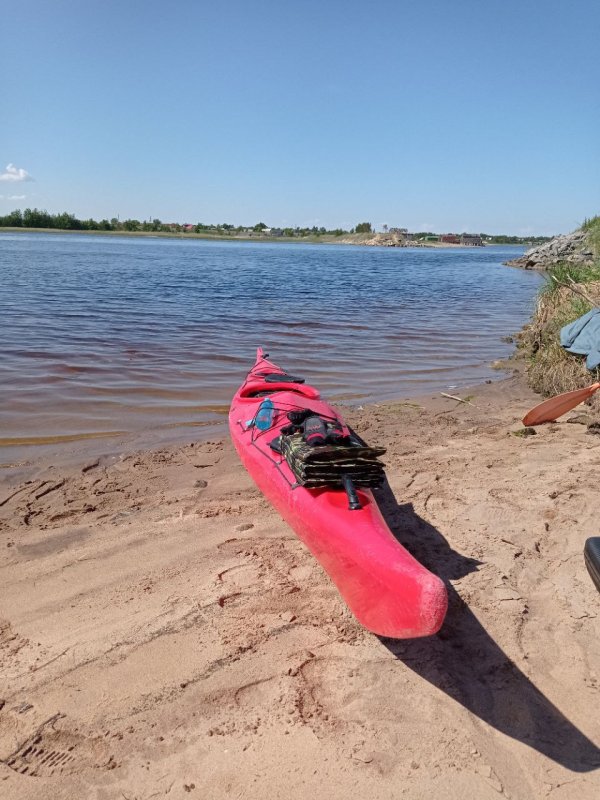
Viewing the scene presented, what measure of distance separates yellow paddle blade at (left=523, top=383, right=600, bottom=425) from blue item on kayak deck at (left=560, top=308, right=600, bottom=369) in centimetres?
132

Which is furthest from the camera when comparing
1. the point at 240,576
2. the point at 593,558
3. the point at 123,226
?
the point at 123,226

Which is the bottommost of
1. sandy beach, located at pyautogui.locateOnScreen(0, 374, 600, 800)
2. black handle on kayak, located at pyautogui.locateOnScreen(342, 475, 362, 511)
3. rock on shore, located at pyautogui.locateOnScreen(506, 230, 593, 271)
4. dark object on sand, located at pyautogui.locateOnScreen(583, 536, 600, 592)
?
sandy beach, located at pyautogui.locateOnScreen(0, 374, 600, 800)

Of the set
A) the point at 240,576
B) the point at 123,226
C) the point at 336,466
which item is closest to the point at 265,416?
the point at 336,466

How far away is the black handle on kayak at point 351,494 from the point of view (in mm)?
2941

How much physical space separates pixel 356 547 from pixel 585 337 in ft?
16.2

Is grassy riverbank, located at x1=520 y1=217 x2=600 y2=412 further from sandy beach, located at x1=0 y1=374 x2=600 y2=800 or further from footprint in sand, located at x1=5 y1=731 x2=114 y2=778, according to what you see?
footprint in sand, located at x1=5 y1=731 x2=114 y2=778

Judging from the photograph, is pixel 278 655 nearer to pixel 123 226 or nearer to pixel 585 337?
pixel 585 337

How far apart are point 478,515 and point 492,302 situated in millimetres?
16171

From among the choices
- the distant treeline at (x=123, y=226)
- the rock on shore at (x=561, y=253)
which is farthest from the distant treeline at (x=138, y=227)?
the rock on shore at (x=561, y=253)

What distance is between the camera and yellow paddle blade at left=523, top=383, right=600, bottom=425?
4.89 m

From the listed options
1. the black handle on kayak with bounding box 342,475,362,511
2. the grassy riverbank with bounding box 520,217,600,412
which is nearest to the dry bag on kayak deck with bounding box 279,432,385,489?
the black handle on kayak with bounding box 342,475,362,511

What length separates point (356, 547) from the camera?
8.78ft

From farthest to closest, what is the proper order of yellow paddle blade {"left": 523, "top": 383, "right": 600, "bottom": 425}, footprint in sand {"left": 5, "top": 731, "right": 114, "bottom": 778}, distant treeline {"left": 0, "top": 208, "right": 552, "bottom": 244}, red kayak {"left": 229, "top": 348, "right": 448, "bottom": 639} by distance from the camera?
distant treeline {"left": 0, "top": 208, "right": 552, "bottom": 244} → yellow paddle blade {"left": 523, "top": 383, "right": 600, "bottom": 425} → red kayak {"left": 229, "top": 348, "right": 448, "bottom": 639} → footprint in sand {"left": 5, "top": 731, "right": 114, "bottom": 778}

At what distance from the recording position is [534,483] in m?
4.21
